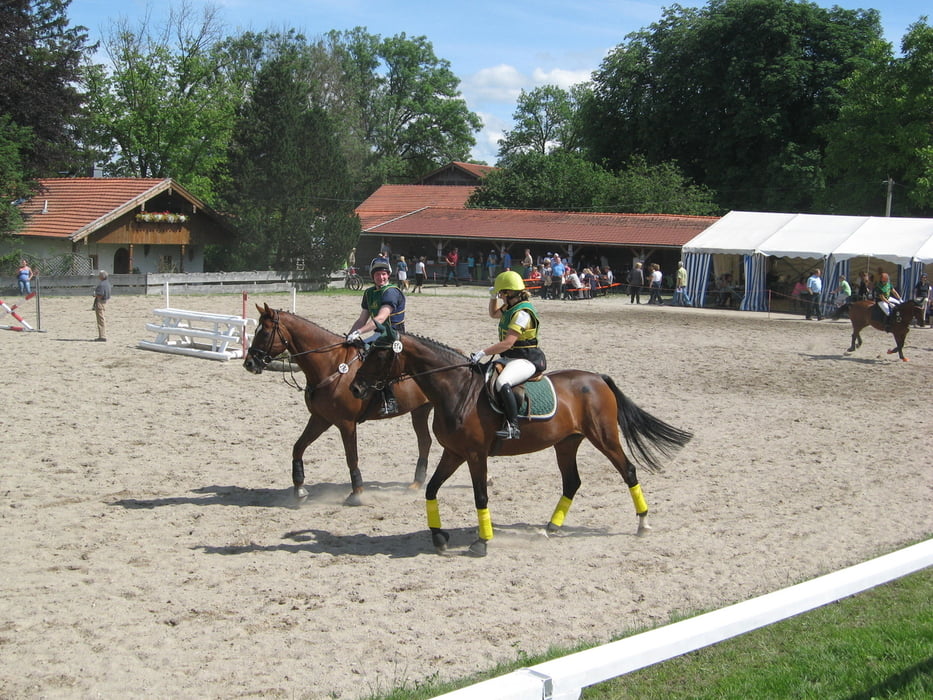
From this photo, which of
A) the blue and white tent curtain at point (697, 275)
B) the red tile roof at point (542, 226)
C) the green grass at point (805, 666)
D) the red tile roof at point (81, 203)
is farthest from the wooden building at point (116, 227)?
the green grass at point (805, 666)

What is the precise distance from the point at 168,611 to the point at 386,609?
1.54 meters

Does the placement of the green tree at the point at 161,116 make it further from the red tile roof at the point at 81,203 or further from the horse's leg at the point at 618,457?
the horse's leg at the point at 618,457

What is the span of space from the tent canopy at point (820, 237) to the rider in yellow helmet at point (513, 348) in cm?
2631

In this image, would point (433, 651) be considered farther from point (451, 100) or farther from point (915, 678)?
point (451, 100)

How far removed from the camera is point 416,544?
8227mm

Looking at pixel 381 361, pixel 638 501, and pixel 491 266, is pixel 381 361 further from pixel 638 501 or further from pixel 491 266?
pixel 491 266

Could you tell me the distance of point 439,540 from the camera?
7.93 meters

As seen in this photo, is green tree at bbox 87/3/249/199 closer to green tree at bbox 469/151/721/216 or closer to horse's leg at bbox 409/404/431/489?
green tree at bbox 469/151/721/216

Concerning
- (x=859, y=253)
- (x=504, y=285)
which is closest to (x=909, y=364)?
(x=859, y=253)

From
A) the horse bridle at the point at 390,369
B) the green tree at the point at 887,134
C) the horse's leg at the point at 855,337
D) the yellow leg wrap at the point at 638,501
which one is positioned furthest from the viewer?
the green tree at the point at 887,134

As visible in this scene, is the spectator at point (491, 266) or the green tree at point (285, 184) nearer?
the green tree at point (285, 184)

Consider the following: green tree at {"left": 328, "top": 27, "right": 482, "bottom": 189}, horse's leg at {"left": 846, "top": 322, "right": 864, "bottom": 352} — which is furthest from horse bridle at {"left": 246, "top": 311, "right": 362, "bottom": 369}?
green tree at {"left": 328, "top": 27, "right": 482, "bottom": 189}

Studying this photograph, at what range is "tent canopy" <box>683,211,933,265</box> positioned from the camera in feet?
103

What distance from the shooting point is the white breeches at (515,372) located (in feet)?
25.7
